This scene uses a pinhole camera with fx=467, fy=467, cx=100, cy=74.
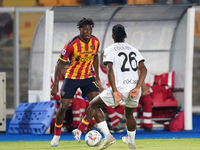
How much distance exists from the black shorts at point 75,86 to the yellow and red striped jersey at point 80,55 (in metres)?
0.06

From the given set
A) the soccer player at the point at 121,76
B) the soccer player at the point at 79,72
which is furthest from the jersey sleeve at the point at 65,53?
the soccer player at the point at 121,76

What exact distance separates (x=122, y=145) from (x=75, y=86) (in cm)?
109

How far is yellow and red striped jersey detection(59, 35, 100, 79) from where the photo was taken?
6.57m

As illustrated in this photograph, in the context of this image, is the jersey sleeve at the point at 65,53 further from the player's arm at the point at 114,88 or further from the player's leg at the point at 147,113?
the player's leg at the point at 147,113

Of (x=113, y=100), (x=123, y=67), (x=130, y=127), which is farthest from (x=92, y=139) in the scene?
(x=123, y=67)

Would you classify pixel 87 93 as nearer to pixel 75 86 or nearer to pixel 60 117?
pixel 75 86

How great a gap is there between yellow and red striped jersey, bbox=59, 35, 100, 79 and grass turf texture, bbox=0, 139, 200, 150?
102cm

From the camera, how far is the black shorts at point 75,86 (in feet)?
22.0

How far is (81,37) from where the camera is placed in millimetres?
6648

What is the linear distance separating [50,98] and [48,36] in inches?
46.7

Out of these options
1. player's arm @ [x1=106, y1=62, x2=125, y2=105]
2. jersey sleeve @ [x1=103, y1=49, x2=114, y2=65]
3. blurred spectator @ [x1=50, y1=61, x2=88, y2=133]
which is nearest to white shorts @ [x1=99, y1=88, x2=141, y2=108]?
player's arm @ [x1=106, y1=62, x2=125, y2=105]

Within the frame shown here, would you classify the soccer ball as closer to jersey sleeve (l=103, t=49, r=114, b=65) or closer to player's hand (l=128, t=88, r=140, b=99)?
player's hand (l=128, t=88, r=140, b=99)

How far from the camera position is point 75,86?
Result: 673 centimetres

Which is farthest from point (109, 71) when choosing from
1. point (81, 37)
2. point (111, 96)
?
point (81, 37)
